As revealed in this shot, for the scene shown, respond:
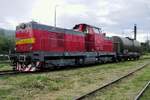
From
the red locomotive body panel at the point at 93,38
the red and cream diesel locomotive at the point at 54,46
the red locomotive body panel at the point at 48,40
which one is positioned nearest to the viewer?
the red and cream diesel locomotive at the point at 54,46

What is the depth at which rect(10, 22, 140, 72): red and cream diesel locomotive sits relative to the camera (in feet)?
67.3

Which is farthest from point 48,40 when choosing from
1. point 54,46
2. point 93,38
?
point 93,38

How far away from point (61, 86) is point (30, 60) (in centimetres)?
723

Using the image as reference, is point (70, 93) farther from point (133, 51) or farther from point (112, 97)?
point (133, 51)

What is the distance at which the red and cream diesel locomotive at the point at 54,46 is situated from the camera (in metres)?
20.5

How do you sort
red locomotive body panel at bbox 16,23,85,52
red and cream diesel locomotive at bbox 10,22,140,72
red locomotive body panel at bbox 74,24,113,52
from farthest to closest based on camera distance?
red locomotive body panel at bbox 74,24,113,52
red locomotive body panel at bbox 16,23,85,52
red and cream diesel locomotive at bbox 10,22,140,72

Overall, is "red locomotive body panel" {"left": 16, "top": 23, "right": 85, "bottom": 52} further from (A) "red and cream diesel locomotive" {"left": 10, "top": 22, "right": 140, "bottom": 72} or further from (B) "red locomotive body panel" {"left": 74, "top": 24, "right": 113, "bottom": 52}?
(B) "red locomotive body panel" {"left": 74, "top": 24, "right": 113, "bottom": 52}

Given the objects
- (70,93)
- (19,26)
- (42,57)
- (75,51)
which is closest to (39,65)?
(42,57)

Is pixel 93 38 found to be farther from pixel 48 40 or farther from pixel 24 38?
pixel 24 38

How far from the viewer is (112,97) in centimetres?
1093

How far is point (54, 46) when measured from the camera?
2281cm

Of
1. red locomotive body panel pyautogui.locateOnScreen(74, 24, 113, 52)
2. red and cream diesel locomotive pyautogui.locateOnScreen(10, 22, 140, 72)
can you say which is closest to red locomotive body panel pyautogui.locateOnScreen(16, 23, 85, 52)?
red and cream diesel locomotive pyautogui.locateOnScreen(10, 22, 140, 72)

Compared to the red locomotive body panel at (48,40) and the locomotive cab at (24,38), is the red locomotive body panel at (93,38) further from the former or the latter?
the locomotive cab at (24,38)

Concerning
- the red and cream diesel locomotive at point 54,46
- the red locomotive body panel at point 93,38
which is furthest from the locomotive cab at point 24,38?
the red locomotive body panel at point 93,38
